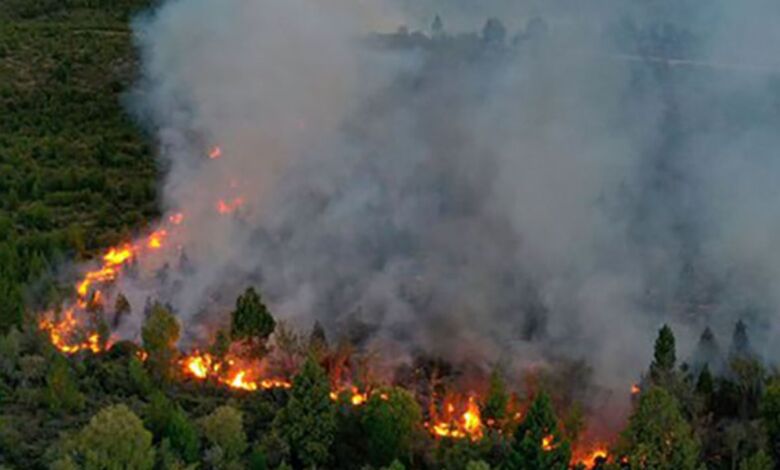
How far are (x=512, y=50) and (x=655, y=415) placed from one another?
36.9m

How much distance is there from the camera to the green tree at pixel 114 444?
25.9 metres

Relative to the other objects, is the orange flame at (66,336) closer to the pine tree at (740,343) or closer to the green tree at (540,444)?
the green tree at (540,444)

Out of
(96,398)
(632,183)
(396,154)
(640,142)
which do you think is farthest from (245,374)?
(640,142)

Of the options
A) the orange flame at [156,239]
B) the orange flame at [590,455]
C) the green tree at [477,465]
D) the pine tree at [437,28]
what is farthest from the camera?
the pine tree at [437,28]

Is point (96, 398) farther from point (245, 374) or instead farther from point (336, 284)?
point (336, 284)

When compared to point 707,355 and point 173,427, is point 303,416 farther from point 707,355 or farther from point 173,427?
point 707,355

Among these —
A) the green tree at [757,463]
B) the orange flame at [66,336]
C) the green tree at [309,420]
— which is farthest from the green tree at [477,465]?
the orange flame at [66,336]

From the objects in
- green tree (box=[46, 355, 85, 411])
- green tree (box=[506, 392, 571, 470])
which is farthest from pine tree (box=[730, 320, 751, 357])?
green tree (box=[46, 355, 85, 411])

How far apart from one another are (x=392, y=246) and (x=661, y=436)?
1681 centimetres

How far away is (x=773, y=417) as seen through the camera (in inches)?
1167

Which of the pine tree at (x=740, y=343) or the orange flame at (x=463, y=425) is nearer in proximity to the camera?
the orange flame at (x=463, y=425)

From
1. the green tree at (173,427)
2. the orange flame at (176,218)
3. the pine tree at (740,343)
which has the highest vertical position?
the orange flame at (176,218)

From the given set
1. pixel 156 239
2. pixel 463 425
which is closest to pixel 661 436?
pixel 463 425

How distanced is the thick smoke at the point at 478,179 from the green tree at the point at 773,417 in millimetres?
5476
